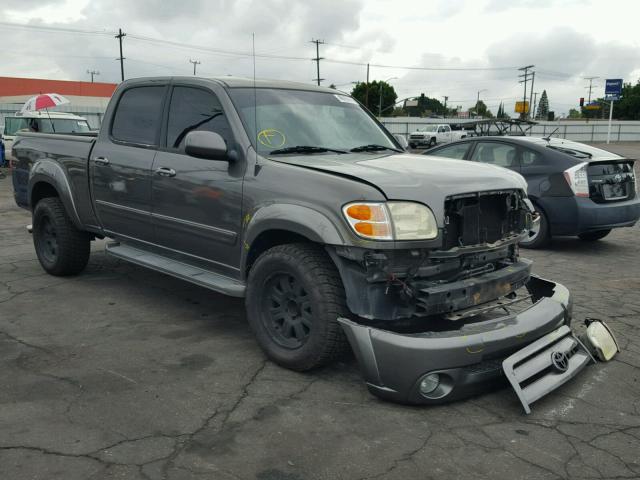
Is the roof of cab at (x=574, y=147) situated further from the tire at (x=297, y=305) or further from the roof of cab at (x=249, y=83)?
the tire at (x=297, y=305)

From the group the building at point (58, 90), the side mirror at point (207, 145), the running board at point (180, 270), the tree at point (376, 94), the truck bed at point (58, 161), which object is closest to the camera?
the side mirror at point (207, 145)

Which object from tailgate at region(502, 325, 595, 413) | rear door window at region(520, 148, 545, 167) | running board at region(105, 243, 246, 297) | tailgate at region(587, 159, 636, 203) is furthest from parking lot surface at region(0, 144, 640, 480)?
rear door window at region(520, 148, 545, 167)

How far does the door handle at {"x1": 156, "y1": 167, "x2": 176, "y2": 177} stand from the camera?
4.57m

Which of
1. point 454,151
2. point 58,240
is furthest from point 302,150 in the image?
point 454,151

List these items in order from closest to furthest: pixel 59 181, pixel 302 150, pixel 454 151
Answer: pixel 302 150
pixel 59 181
pixel 454 151

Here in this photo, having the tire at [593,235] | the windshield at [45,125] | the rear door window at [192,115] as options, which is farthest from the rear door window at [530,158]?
the windshield at [45,125]

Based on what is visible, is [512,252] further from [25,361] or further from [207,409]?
[25,361]

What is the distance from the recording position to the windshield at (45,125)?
17.5m

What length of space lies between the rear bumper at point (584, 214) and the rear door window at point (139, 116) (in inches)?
196

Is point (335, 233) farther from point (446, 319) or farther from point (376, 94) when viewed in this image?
point (376, 94)

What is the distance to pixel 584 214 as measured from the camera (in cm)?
746

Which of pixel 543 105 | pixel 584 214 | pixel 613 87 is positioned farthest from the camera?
pixel 543 105

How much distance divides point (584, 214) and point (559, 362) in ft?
14.4

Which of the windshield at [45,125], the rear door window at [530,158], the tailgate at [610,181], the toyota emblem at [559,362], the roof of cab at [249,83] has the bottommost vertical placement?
the toyota emblem at [559,362]
